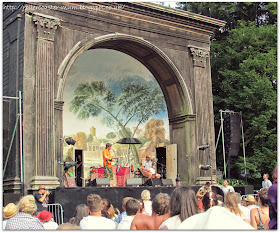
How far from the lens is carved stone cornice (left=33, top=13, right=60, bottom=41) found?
15086mm

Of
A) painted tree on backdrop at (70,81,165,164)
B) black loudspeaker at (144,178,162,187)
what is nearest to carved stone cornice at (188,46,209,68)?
painted tree on backdrop at (70,81,165,164)

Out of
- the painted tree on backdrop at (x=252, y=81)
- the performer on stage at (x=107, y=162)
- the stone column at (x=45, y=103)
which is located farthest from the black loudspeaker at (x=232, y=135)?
the stone column at (x=45, y=103)

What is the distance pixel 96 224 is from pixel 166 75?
46.6 ft

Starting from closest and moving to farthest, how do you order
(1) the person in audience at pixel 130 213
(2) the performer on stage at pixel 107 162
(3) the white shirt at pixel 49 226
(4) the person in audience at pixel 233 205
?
(1) the person in audience at pixel 130 213 → (4) the person in audience at pixel 233 205 → (3) the white shirt at pixel 49 226 → (2) the performer on stage at pixel 107 162

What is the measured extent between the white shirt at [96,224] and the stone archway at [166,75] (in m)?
12.0

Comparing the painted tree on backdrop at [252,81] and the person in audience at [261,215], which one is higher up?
the painted tree on backdrop at [252,81]

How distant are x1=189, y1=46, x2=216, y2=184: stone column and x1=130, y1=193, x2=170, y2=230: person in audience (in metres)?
13.1

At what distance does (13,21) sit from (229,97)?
41.2 ft

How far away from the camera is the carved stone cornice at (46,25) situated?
49.5 feet

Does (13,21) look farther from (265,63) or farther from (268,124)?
(268,124)

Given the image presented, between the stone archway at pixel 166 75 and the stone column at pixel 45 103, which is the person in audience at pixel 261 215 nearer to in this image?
the stone column at pixel 45 103

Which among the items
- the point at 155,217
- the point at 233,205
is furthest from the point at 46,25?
the point at 155,217

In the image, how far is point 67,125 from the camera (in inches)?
746

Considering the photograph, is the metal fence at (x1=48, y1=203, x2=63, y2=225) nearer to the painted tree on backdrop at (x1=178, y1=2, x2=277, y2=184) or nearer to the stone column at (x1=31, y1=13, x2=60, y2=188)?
the stone column at (x1=31, y1=13, x2=60, y2=188)
